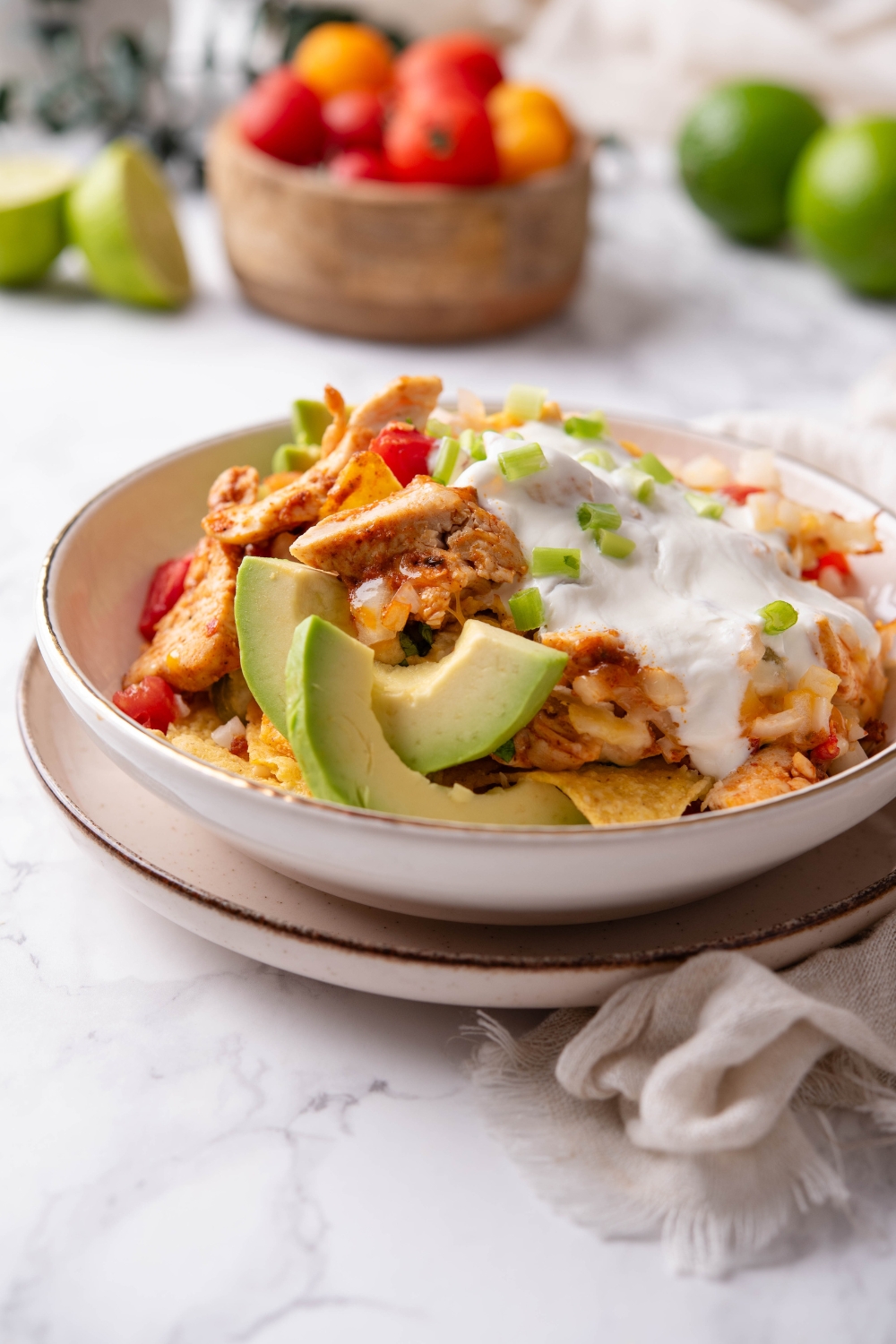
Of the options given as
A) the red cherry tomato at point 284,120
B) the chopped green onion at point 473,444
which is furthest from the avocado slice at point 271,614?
the red cherry tomato at point 284,120

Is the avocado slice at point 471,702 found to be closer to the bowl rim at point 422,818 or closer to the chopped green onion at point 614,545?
the bowl rim at point 422,818

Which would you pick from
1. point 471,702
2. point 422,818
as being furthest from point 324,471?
point 422,818

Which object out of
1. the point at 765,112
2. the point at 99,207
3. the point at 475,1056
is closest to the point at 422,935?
the point at 475,1056

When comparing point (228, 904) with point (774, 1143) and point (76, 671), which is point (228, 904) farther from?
point (774, 1143)

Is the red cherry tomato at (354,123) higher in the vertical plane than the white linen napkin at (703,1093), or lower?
higher

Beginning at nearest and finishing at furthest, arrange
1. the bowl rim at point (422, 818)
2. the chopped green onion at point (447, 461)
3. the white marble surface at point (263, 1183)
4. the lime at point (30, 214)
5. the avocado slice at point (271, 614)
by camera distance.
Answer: the white marble surface at point (263, 1183) < the bowl rim at point (422, 818) < the avocado slice at point (271, 614) < the chopped green onion at point (447, 461) < the lime at point (30, 214)

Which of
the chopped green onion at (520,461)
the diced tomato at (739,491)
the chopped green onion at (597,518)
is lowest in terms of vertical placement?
the diced tomato at (739,491)

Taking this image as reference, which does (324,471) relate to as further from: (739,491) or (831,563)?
(831,563)
